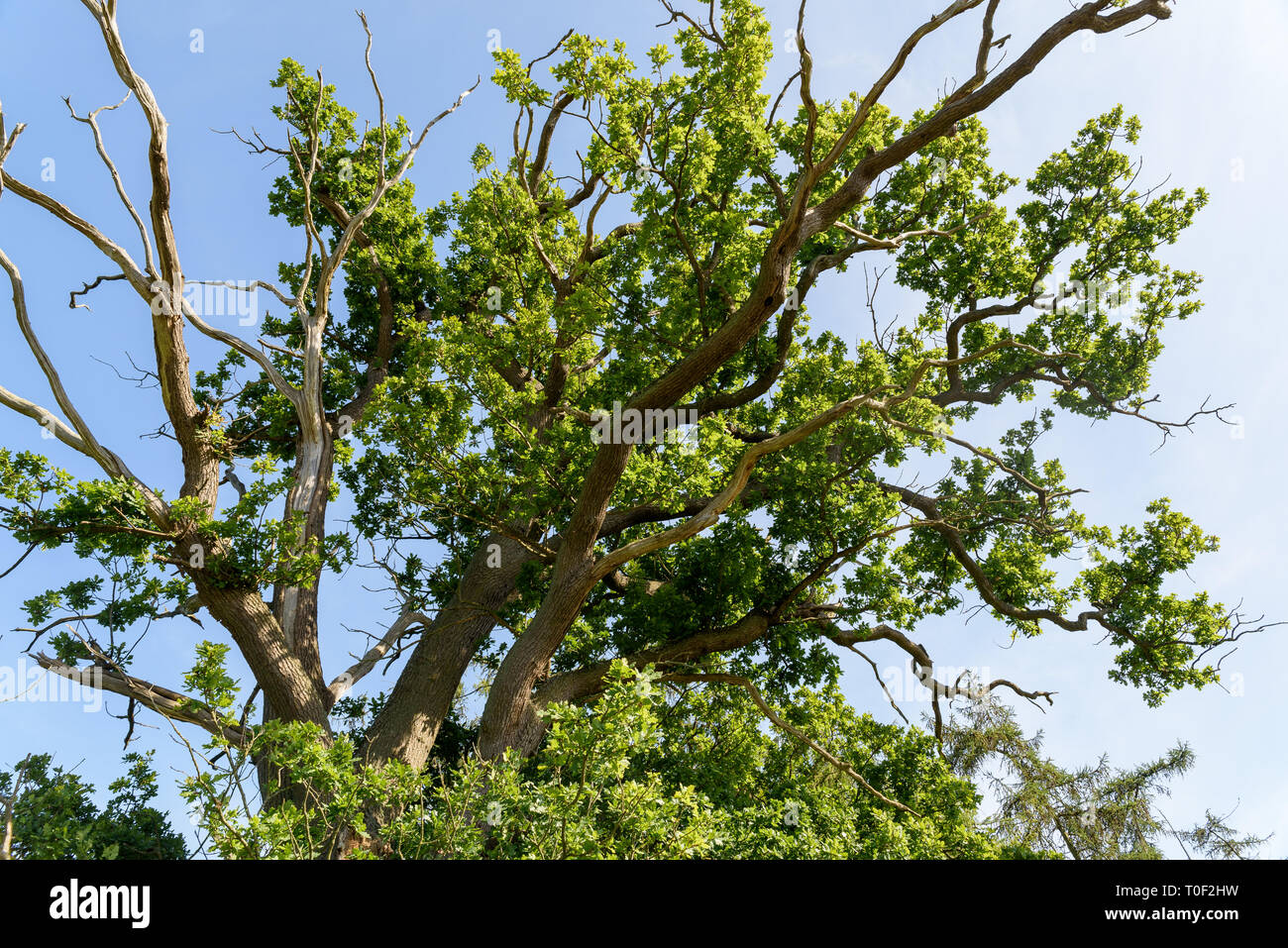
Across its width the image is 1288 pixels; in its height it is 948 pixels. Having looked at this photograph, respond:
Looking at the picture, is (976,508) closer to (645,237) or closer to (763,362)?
(763,362)

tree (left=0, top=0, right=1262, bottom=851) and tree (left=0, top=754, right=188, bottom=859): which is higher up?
tree (left=0, top=0, right=1262, bottom=851)

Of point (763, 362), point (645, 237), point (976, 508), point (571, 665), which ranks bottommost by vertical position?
point (571, 665)

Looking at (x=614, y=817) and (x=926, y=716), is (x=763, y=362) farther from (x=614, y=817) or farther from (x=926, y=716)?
(x=614, y=817)

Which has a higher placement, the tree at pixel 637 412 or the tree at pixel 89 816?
the tree at pixel 637 412

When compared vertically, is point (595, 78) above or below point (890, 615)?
above

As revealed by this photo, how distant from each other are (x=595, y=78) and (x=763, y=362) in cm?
382
